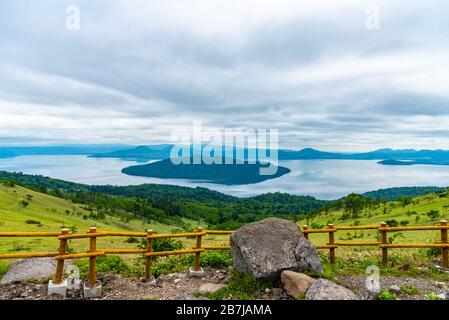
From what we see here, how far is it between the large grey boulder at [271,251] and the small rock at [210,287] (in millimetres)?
723

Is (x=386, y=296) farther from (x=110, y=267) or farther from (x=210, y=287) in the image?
(x=110, y=267)

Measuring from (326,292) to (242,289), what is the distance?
2265mm

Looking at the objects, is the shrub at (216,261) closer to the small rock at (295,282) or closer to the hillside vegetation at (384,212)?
the small rock at (295,282)

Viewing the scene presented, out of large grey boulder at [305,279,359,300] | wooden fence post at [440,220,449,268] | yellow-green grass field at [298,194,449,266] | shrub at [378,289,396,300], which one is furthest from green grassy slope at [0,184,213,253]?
wooden fence post at [440,220,449,268]

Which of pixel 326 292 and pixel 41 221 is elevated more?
pixel 326 292

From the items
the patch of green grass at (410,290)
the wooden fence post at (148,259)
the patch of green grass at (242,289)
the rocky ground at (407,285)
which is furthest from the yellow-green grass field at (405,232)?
the wooden fence post at (148,259)

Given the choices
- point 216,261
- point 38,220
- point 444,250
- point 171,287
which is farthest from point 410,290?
point 38,220

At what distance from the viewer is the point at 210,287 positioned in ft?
31.1

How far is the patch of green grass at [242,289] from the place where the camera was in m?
8.81

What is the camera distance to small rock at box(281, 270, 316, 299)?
8.37 meters

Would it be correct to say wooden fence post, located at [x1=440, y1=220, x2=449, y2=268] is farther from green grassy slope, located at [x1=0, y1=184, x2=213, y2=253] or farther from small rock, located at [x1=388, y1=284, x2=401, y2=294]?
green grassy slope, located at [x1=0, y1=184, x2=213, y2=253]
